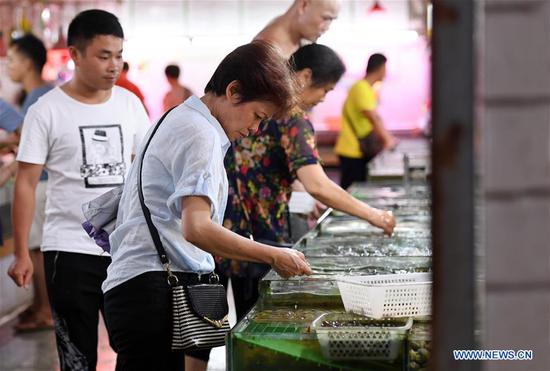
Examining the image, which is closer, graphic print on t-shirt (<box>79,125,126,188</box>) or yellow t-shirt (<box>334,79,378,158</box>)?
graphic print on t-shirt (<box>79,125,126,188</box>)

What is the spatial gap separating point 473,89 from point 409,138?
44.4 ft

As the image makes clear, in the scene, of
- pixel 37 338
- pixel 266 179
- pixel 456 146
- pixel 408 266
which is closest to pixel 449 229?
pixel 456 146

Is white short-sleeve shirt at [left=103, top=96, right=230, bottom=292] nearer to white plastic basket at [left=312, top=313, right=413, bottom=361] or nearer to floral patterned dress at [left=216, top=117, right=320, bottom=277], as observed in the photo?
white plastic basket at [left=312, top=313, right=413, bottom=361]

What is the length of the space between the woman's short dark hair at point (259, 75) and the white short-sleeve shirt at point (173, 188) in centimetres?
12

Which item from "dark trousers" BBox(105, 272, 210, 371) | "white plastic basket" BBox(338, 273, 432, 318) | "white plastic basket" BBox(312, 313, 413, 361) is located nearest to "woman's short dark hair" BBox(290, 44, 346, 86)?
"white plastic basket" BBox(338, 273, 432, 318)

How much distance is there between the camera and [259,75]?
269 centimetres

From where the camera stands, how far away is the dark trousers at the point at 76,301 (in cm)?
376

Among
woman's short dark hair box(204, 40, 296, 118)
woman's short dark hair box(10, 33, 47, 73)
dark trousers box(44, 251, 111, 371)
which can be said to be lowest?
dark trousers box(44, 251, 111, 371)

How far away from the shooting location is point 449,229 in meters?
1.20

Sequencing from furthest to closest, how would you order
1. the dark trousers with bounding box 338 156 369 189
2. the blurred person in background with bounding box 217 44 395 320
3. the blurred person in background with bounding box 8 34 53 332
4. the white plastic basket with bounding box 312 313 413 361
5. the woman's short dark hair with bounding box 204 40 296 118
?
1. the dark trousers with bounding box 338 156 369 189
2. the blurred person in background with bounding box 8 34 53 332
3. the blurred person in background with bounding box 217 44 395 320
4. the woman's short dark hair with bounding box 204 40 296 118
5. the white plastic basket with bounding box 312 313 413 361

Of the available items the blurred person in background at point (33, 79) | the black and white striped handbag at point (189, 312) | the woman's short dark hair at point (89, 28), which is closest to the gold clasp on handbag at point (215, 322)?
the black and white striped handbag at point (189, 312)

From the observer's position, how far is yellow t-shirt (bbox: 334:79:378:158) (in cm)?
894

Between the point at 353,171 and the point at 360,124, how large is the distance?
471 mm

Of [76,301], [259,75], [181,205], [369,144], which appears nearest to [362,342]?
[181,205]
